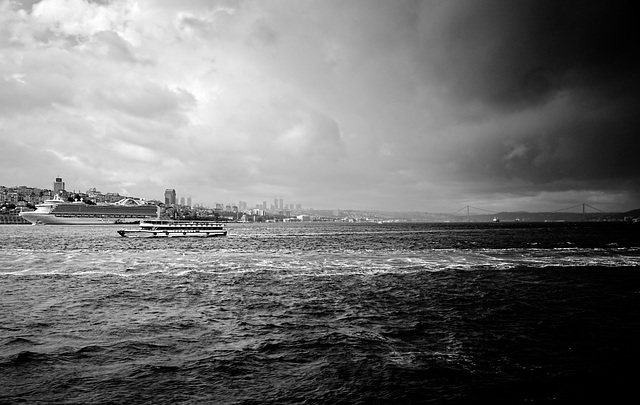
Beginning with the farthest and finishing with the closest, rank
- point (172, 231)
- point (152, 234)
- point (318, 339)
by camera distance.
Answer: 1. point (172, 231)
2. point (152, 234)
3. point (318, 339)

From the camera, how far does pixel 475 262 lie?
55.5 meters

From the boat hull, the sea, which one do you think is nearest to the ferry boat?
the boat hull

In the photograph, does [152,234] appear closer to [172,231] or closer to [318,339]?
[172,231]

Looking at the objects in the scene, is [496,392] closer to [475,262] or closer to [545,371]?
[545,371]

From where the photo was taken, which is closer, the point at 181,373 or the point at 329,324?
the point at 181,373

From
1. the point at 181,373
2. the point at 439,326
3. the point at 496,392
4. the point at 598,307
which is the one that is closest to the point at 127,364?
the point at 181,373

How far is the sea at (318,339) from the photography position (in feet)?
46.0

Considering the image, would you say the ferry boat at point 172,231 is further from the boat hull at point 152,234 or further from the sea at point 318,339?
the sea at point 318,339

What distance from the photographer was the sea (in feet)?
46.0

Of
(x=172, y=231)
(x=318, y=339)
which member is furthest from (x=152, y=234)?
(x=318, y=339)

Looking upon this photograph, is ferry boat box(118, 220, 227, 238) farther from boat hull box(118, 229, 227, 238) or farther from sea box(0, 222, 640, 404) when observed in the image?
sea box(0, 222, 640, 404)

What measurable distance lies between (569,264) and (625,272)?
26.4 ft

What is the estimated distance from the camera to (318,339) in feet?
66.2

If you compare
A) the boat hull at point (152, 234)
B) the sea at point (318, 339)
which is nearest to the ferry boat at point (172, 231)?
the boat hull at point (152, 234)
